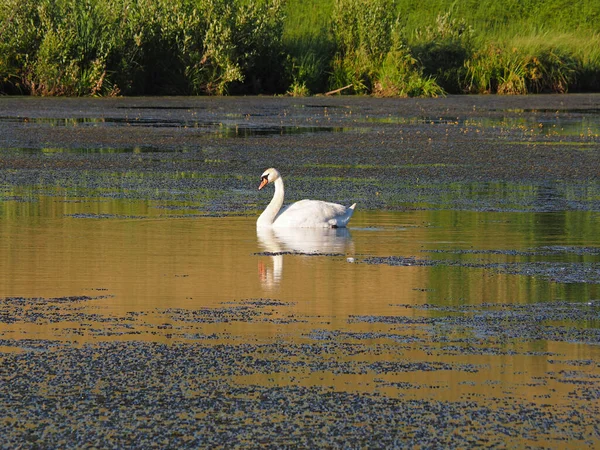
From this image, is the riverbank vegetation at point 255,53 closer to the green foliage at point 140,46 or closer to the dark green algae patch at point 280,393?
the green foliage at point 140,46

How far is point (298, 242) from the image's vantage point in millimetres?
11336

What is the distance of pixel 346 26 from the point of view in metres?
39.5

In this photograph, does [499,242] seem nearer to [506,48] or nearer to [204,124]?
[204,124]

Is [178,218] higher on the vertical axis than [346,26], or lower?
lower

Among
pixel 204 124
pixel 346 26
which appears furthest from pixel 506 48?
pixel 204 124

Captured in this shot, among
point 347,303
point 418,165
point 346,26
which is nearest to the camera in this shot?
point 347,303

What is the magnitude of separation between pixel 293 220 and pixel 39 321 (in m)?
4.76

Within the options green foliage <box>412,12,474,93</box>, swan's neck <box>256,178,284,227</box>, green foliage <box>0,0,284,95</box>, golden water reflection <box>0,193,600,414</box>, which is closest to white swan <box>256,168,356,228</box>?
swan's neck <box>256,178,284,227</box>

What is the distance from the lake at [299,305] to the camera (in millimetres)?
5668

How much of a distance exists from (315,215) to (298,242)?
0.67 metres

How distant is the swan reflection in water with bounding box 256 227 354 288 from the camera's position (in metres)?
9.97

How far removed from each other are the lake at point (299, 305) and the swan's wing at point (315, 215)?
9 cm

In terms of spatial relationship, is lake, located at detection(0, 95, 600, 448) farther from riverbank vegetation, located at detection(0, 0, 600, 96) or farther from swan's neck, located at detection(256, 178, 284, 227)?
riverbank vegetation, located at detection(0, 0, 600, 96)

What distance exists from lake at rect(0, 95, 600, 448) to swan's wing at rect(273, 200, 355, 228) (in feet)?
0.31
